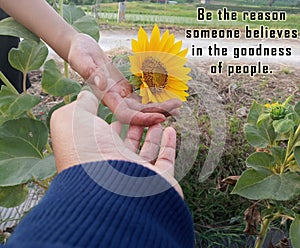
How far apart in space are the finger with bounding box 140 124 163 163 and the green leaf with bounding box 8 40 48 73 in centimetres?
21

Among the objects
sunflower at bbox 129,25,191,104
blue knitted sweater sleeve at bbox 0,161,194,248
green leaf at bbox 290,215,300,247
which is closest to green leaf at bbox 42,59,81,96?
sunflower at bbox 129,25,191,104

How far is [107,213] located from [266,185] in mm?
347

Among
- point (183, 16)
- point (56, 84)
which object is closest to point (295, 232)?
point (56, 84)

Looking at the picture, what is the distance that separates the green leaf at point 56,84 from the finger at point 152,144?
133 mm

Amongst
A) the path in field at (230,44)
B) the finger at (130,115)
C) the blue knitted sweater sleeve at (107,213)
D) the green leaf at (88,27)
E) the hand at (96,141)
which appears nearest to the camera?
the blue knitted sweater sleeve at (107,213)

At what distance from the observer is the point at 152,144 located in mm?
523

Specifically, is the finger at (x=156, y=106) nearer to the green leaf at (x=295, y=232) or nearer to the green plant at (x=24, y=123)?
the green plant at (x=24, y=123)

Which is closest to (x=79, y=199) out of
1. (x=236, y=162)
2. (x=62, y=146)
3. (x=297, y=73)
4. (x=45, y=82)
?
(x=62, y=146)

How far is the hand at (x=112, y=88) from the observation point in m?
0.54

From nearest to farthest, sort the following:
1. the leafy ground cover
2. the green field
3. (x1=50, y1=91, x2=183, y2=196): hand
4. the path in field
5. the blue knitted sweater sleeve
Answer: the blue knitted sweater sleeve, (x1=50, y1=91, x2=183, y2=196): hand, the leafy ground cover, the green field, the path in field

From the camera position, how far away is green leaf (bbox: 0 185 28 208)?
2.05ft

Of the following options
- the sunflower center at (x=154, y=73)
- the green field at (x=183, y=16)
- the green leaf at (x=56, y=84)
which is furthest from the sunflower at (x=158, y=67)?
the green field at (x=183, y=16)

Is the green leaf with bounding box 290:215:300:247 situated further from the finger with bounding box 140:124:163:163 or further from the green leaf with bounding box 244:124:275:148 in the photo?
the finger with bounding box 140:124:163:163

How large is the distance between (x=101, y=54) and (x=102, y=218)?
1.12 ft
